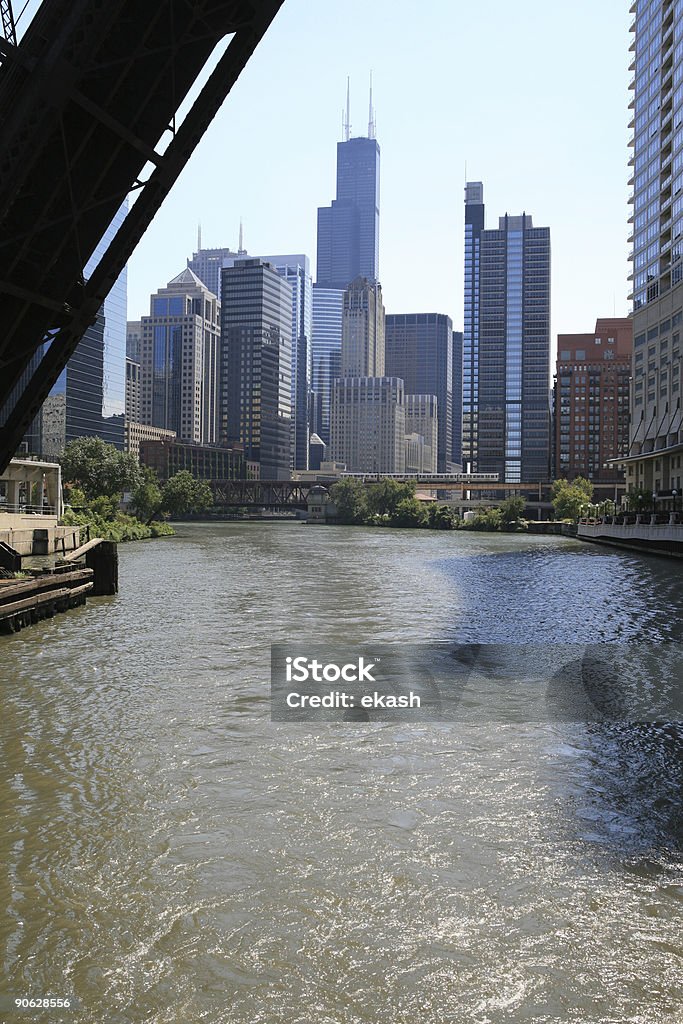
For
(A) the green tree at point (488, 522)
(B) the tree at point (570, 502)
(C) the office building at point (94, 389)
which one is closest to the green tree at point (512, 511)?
(A) the green tree at point (488, 522)

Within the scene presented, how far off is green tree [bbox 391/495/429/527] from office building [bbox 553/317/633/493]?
68.0 m

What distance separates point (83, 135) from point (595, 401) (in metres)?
192

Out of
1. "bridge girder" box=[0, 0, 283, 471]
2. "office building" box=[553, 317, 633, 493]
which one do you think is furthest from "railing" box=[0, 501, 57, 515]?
"office building" box=[553, 317, 633, 493]

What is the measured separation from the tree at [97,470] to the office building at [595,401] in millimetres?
127055

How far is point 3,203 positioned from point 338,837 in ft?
38.8

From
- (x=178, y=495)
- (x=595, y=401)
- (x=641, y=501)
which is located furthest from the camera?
(x=595, y=401)

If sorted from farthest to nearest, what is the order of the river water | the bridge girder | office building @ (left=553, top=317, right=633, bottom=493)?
office building @ (left=553, top=317, right=633, bottom=493)
the bridge girder
the river water

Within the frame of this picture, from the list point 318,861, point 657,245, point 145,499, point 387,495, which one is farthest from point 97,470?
point 318,861

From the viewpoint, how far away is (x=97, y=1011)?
671 centimetres

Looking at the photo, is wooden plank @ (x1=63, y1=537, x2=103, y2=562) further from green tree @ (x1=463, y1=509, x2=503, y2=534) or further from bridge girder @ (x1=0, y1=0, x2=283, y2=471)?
green tree @ (x1=463, y1=509, x2=503, y2=534)

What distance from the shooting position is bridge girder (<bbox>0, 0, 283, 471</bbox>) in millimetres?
14430

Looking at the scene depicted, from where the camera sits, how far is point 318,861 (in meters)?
9.35

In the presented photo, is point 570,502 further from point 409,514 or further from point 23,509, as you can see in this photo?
point 23,509

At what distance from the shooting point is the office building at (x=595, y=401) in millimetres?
194625
